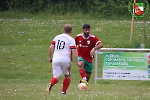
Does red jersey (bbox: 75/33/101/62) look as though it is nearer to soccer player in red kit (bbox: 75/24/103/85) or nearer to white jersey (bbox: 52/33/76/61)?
soccer player in red kit (bbox: 75/24/103/85)

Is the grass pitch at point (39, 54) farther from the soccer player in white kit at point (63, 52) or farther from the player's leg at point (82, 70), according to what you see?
the soccer player in white kit at point (63, 52)

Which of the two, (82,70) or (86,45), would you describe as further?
(86,45)

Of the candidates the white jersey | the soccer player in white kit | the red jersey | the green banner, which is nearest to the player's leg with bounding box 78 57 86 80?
the red jersey

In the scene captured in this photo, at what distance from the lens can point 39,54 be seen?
30.5 metres

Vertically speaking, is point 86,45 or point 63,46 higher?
point 63,46

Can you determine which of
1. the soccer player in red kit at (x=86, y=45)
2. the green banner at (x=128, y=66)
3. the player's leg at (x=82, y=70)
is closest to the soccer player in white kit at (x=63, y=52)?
the player's leg at (x=82, y=70)

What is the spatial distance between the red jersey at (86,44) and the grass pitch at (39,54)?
1.12 metres

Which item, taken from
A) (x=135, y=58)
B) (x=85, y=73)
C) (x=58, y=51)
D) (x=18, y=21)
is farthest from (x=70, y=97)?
(x=18, y=21)

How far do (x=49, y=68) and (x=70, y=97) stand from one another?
1337cm

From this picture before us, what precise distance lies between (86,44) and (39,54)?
13558mm

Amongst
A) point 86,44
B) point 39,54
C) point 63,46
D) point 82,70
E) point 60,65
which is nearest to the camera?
point 63,46

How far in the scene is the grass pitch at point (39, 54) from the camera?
16797 mm

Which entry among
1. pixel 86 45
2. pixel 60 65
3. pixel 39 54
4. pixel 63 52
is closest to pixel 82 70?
pixel 86 45

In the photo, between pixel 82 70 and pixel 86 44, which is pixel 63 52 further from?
pixel 86 44
